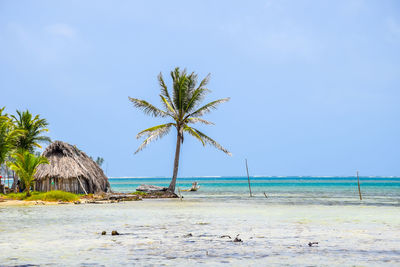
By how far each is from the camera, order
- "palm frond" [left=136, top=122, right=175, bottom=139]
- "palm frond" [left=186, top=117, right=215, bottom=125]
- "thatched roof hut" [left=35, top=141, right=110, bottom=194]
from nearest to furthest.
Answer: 1. "thatched roof hut" [left=35, top=141, right=110, bottom=194]
2. "palm frond" [left=136, top=122, right=175, bottom=139]
3. "palm frond" [left=186, top=117, right=215, bottom=125]

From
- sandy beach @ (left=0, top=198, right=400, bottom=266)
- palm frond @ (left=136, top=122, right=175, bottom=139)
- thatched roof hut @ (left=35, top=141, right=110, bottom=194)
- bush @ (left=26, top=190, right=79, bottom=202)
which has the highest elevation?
palm frond @ (left=136, top=122, right=175, bottom=139)

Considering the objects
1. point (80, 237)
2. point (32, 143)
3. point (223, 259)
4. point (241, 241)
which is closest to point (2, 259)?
point (80, 237)

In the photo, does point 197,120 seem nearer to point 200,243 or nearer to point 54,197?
point 54,197

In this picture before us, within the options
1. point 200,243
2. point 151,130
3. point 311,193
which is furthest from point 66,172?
point 311,193

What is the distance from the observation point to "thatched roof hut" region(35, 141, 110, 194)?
3158 centimetres

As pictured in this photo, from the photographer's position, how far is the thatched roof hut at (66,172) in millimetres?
31578

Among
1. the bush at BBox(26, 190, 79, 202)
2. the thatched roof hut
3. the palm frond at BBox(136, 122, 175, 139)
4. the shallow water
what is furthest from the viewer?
the palm frond at BBox(136, 122, 175, 139)

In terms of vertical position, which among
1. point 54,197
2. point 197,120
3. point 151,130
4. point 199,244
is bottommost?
point 199,244

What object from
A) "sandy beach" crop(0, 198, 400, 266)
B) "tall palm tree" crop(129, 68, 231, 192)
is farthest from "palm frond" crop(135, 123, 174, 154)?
"sandy beach" crop(0, 198, 400, 266)

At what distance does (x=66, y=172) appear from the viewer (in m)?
31.7

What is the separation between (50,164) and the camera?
105 feet

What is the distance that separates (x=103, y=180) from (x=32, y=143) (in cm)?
1058

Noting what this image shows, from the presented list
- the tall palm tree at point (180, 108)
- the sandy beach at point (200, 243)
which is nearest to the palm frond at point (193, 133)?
the tall palm tree at point (180, 108)

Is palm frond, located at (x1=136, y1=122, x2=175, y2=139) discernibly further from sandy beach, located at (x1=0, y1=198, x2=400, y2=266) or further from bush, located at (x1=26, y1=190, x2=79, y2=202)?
sandy beach, located at (x1=0, y1=198, x2=400, y2=266)
